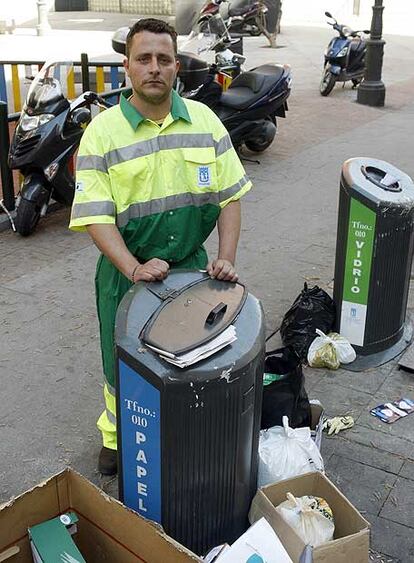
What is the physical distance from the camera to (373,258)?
163 inches

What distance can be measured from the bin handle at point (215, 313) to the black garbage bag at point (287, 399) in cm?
82

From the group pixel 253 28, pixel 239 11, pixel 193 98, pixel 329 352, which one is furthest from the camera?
pixel 253 28

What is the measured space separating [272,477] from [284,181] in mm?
5497

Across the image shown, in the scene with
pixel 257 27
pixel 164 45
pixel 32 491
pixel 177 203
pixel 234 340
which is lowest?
pixel 257 27

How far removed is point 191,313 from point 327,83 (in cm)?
1114

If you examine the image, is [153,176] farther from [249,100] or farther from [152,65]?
[249,100]

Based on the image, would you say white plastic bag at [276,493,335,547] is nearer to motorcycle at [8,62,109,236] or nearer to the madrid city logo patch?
the madrid city logo patch

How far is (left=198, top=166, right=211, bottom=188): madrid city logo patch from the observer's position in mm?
2969

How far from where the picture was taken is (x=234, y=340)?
2471 mm

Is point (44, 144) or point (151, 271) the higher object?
point (151, 271)

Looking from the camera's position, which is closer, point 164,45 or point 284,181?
point 164,45

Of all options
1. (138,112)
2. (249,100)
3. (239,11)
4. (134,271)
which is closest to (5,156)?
(249,100)

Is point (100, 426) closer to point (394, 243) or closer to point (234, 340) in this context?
point (234, 340)

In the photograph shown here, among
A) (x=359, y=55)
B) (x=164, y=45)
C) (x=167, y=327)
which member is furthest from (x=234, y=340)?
(x=359, y=55)
